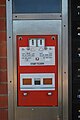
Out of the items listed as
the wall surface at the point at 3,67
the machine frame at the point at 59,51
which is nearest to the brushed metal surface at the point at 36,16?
the machine frame at the point at 59,51

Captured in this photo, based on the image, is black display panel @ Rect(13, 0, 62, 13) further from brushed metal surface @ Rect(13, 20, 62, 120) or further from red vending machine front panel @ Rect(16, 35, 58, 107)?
red vending machine front panel @ Rect(16, 35, 58, 107)

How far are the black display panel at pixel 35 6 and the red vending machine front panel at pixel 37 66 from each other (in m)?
0.21

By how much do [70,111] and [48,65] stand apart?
0.42 metres

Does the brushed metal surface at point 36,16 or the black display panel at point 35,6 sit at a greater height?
the black display panel at point 35,6

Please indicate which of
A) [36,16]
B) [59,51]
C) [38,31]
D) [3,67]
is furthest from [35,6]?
[3,67]

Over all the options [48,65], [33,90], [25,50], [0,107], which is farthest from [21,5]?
[0,107]

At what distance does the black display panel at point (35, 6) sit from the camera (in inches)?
92.3

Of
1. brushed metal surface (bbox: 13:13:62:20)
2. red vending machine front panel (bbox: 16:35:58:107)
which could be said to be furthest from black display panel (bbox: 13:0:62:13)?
red vending machine front panel (bbox: 16:35:58:107)

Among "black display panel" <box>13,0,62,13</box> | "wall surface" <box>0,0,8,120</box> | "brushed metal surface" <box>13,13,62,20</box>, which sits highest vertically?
"black display panel" <box>13,0,62,13</box>

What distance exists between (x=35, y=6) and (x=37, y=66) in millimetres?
489

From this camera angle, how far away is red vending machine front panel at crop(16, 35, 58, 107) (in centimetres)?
234

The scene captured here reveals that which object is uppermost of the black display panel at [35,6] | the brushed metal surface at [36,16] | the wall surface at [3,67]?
the black display panel at [35,6]

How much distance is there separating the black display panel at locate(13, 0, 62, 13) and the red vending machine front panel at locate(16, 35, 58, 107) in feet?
0.69

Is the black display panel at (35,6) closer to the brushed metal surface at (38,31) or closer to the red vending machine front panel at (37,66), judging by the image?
the brushed metal surface at (38,31)
